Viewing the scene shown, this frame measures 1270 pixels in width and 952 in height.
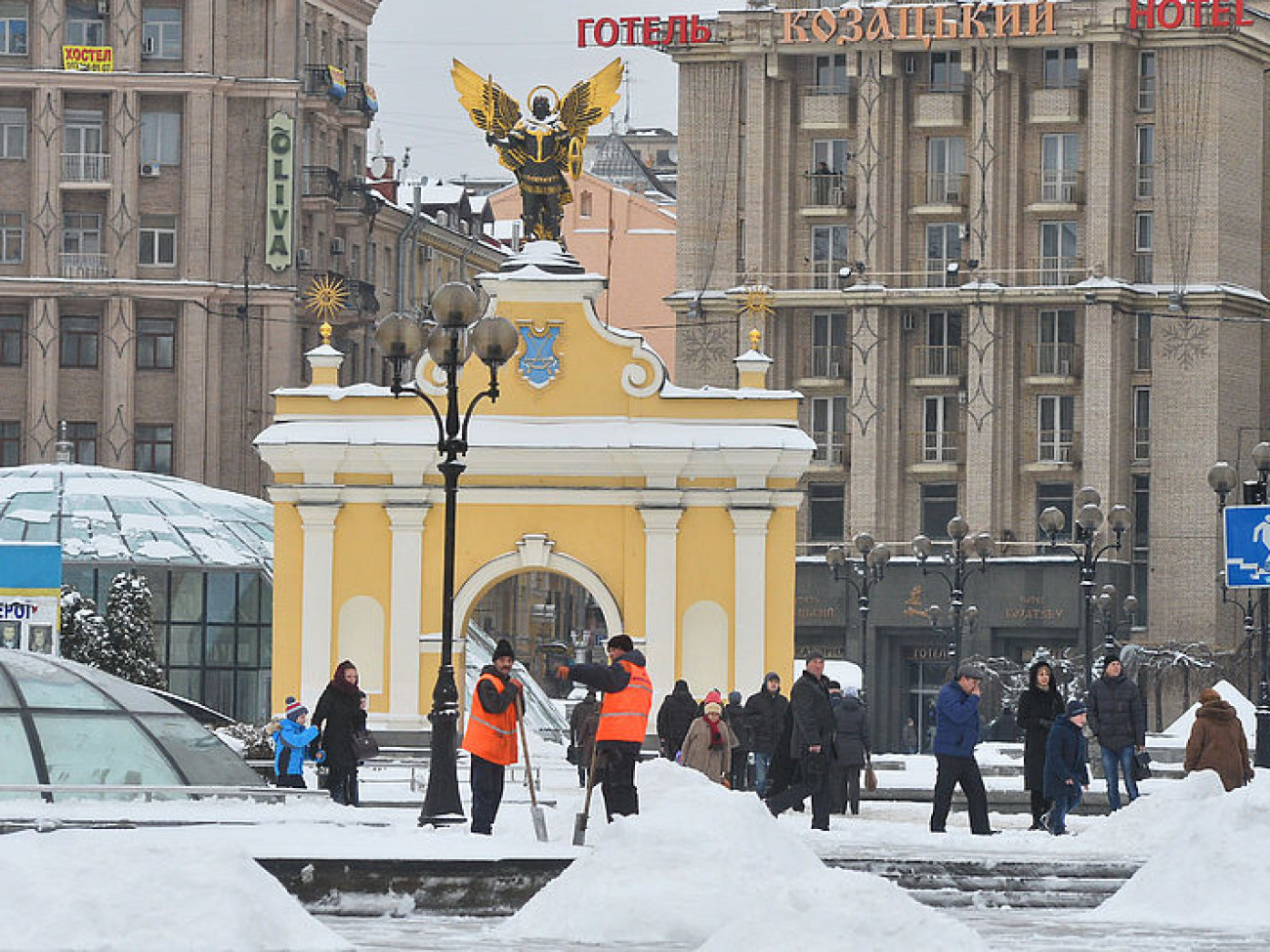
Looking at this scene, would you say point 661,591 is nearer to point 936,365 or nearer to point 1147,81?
point 936,365

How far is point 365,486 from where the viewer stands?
43844mm

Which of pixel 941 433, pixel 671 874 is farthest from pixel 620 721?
pixel 941 433

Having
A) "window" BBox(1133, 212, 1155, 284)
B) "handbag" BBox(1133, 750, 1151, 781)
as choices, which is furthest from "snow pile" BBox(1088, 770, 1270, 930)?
"window" BBox(1133, 212, 1155, 284)

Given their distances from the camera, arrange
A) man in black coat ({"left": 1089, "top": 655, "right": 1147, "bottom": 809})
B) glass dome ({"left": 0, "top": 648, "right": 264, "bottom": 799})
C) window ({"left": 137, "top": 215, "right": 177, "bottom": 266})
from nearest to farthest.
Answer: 1. glass dome ({"left": 0, "top": 648, "right": 264, "bottom": 799})
2. man in black coat ({"left": 1089, "top": 655, "right": 1147, "bottom": 809})
3. window ({"left": 137, "top": 215, "right": 177, "bottom": 266})

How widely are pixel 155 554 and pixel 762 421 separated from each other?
1855 centimetres

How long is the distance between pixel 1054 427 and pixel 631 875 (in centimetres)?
5739

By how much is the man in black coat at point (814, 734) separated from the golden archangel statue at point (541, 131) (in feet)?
58.8

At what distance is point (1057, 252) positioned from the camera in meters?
74.9

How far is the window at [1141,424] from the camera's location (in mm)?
74562

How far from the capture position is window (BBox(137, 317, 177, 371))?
7675 cm

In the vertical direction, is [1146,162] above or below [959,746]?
above

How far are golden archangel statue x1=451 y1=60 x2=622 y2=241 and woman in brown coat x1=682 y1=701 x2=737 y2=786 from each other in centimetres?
1476

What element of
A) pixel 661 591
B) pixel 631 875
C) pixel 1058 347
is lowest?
pixel 631 875

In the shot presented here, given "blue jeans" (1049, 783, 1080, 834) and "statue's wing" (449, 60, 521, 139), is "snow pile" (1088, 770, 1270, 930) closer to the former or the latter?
"blue jeans" (1049, 783, 1080, 834)
